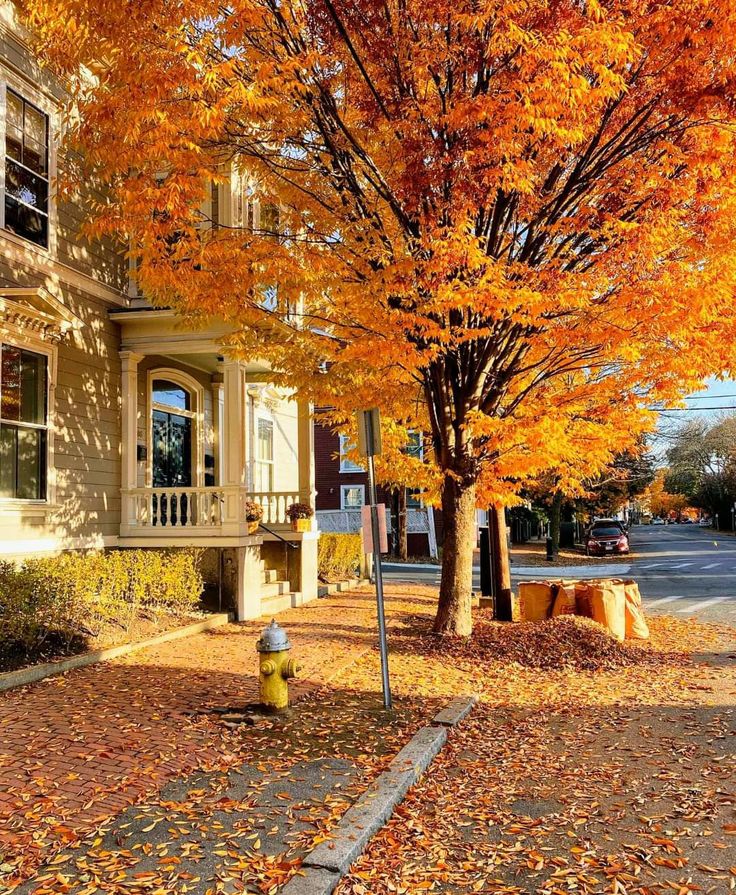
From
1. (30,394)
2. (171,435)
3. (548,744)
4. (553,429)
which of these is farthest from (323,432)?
(548,744)

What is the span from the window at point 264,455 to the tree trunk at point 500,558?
6.89m

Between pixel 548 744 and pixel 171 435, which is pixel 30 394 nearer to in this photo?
pixel 171 435

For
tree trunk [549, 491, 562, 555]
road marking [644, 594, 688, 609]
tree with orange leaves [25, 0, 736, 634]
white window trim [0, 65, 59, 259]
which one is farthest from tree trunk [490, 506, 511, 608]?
tree trunk [549, 491, 562, 555]

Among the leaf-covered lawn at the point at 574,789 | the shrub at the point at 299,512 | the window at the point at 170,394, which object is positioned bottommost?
the leaf-covered lawn at the point at 574,789

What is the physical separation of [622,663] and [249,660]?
172 inches

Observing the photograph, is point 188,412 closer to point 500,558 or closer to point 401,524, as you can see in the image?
point 500,558

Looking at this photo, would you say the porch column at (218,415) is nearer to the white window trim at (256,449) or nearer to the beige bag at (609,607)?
the white window trim at (256,449)

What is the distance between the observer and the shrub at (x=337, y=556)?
17.6 metres

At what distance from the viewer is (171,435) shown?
14.9 m

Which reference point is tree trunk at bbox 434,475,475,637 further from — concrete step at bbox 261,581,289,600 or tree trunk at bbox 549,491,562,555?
tree trunk at bbox 549,491,562,555

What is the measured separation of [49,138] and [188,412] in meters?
5.70

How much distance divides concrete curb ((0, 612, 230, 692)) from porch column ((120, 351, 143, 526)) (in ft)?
9.12

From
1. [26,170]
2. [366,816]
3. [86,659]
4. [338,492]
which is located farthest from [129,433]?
[338,492]

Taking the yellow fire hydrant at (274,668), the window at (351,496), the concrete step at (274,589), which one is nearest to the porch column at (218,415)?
the concrete step at (274,589)
